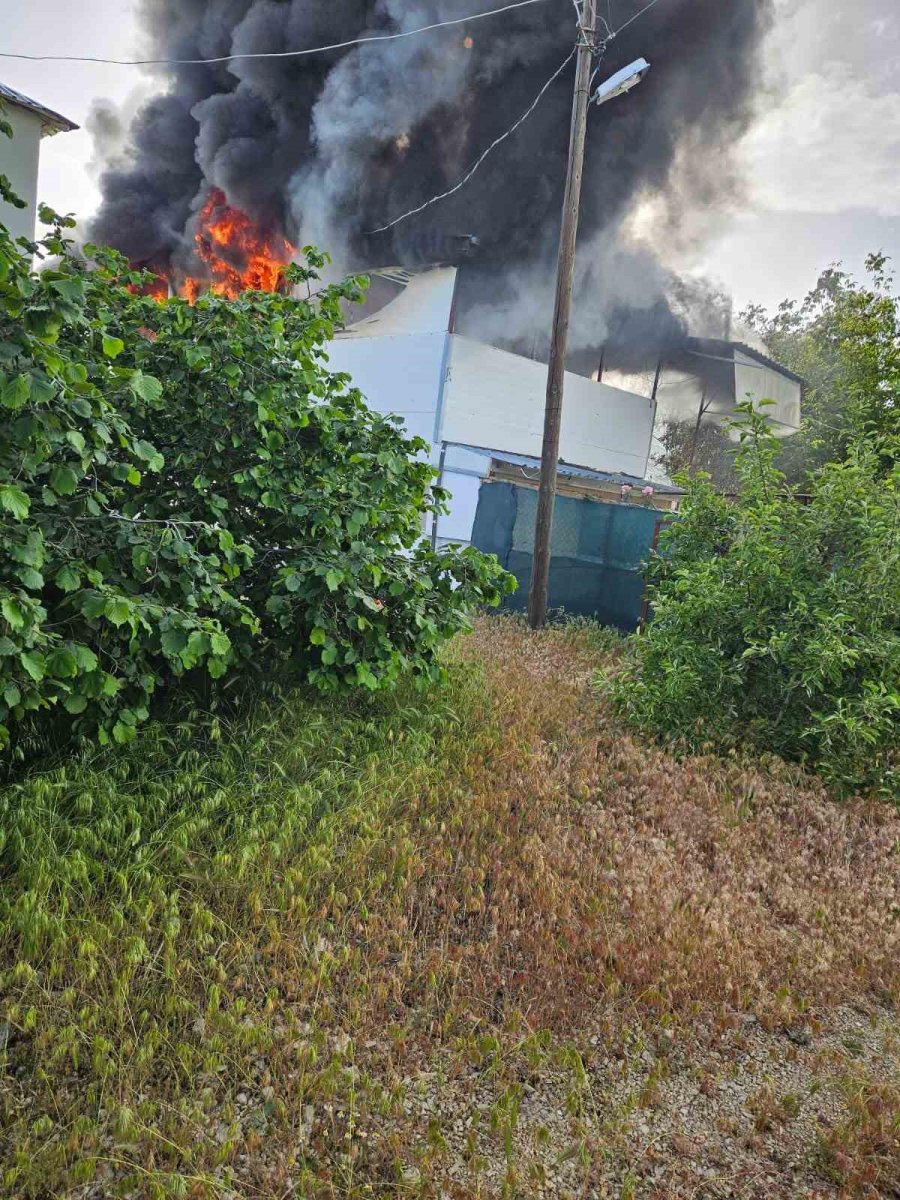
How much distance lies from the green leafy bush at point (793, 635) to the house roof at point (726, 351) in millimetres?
15574

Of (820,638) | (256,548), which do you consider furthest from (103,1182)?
(820,638)

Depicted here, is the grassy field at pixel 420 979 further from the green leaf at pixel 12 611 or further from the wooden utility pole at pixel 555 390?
the wooden utility pole at pixel 555 390

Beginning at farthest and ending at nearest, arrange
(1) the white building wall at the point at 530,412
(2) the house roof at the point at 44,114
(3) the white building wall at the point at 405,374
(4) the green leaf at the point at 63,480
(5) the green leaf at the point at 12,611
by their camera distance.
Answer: (1) the white building wall at the point at 530,412 → (3) the white building wall at the point at 405,374 → (2) the house roof at the point at 44,114 → (4) the green leaf at the point at 63,480 → (5) the green leaf at the point at 12,611

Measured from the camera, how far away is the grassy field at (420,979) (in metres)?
2.24

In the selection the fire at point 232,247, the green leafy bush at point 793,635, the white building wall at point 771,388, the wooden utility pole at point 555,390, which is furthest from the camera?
the white building wall at point 771,388

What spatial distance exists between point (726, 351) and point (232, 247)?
42.9 ft

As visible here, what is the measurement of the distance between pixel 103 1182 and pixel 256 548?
9.84 feet

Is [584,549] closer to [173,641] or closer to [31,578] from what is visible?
[173,641]

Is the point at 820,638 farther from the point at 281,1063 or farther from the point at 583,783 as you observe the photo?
the point at 281,1063

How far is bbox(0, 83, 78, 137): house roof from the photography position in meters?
12.4

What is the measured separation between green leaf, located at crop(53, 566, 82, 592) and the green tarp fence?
285 inches

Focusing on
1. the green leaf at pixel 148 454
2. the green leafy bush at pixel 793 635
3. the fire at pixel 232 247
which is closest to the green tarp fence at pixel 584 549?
the green leafy bush at pixel 793 635

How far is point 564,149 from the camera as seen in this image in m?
17.5

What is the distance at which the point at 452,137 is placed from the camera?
17500 mm
